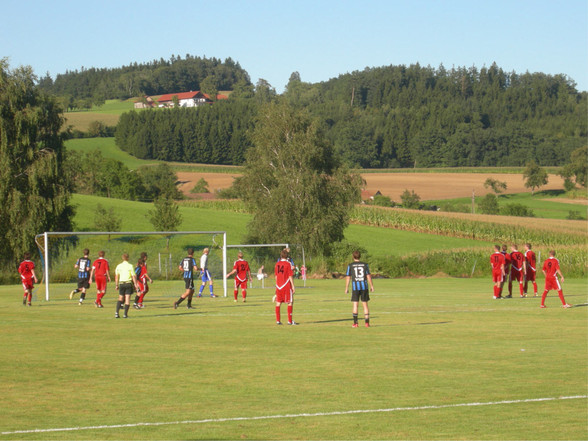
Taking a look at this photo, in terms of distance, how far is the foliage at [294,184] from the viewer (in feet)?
207

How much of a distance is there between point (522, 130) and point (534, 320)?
16833 centimetres

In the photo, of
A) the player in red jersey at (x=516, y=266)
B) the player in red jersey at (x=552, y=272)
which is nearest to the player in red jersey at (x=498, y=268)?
the player in red jersey at (x=516, y=266)

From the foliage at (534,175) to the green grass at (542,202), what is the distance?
183cm

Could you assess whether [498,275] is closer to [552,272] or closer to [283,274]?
[552,272]

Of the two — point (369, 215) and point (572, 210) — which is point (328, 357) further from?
point (572, 210)

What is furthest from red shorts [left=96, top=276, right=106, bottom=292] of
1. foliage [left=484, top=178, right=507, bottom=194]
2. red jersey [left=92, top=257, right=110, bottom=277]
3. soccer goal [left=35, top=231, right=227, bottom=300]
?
foliage [left=484, top=178, right=507, bottom=194]

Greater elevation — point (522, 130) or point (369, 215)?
point (522, 130)

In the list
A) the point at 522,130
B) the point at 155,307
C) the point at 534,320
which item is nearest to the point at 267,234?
the point at 155,307

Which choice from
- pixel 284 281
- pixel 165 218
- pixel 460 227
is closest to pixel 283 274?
pixel 284 281

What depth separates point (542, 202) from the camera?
115750 millimetres

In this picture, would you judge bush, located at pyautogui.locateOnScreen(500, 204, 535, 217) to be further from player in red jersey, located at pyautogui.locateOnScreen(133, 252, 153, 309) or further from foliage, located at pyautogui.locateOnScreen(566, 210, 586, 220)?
player in red jersey, located at pyautogui.locateOnScreen(133, 252, 153, 309)

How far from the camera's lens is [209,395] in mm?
11281

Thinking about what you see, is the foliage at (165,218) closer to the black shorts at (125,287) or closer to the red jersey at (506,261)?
the red jersey at (506,261)

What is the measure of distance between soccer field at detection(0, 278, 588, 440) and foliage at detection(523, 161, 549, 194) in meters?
105
